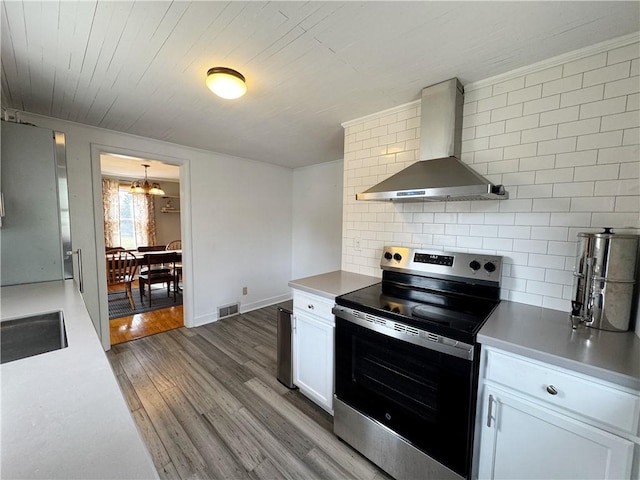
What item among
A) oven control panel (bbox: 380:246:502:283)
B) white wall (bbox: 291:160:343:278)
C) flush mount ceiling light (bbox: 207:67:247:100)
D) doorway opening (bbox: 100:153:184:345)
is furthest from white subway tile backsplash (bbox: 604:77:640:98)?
doorway opening (bbox: 100:153:184:345)

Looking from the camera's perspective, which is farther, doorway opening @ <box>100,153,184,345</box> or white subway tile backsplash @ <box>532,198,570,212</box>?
doorway opening @ <box>100,153,184,345</box>

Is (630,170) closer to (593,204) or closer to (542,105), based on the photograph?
(593,204)

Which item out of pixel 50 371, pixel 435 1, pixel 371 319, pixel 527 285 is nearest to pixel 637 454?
pixel 527 285

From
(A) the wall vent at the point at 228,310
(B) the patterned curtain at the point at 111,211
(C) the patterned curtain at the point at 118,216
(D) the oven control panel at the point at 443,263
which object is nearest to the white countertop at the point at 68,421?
(D) the oven control panel at the point at 443,263

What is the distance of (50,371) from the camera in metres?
0.83

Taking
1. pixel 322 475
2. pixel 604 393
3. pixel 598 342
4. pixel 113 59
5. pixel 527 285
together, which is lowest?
pixel 322 475

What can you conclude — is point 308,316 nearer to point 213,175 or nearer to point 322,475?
point 322,475

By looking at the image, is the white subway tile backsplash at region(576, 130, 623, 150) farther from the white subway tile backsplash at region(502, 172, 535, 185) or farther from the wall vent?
the wall vent

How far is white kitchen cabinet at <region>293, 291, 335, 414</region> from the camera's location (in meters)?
1.78

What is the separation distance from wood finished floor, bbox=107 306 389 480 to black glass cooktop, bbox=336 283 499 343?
0.93 metres

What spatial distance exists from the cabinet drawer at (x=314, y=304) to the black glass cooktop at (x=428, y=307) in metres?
0.14

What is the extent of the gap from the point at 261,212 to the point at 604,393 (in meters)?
3.80

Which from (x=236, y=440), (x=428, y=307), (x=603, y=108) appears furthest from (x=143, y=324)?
(x=603, y=108)

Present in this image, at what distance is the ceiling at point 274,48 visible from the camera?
1.13 meters
